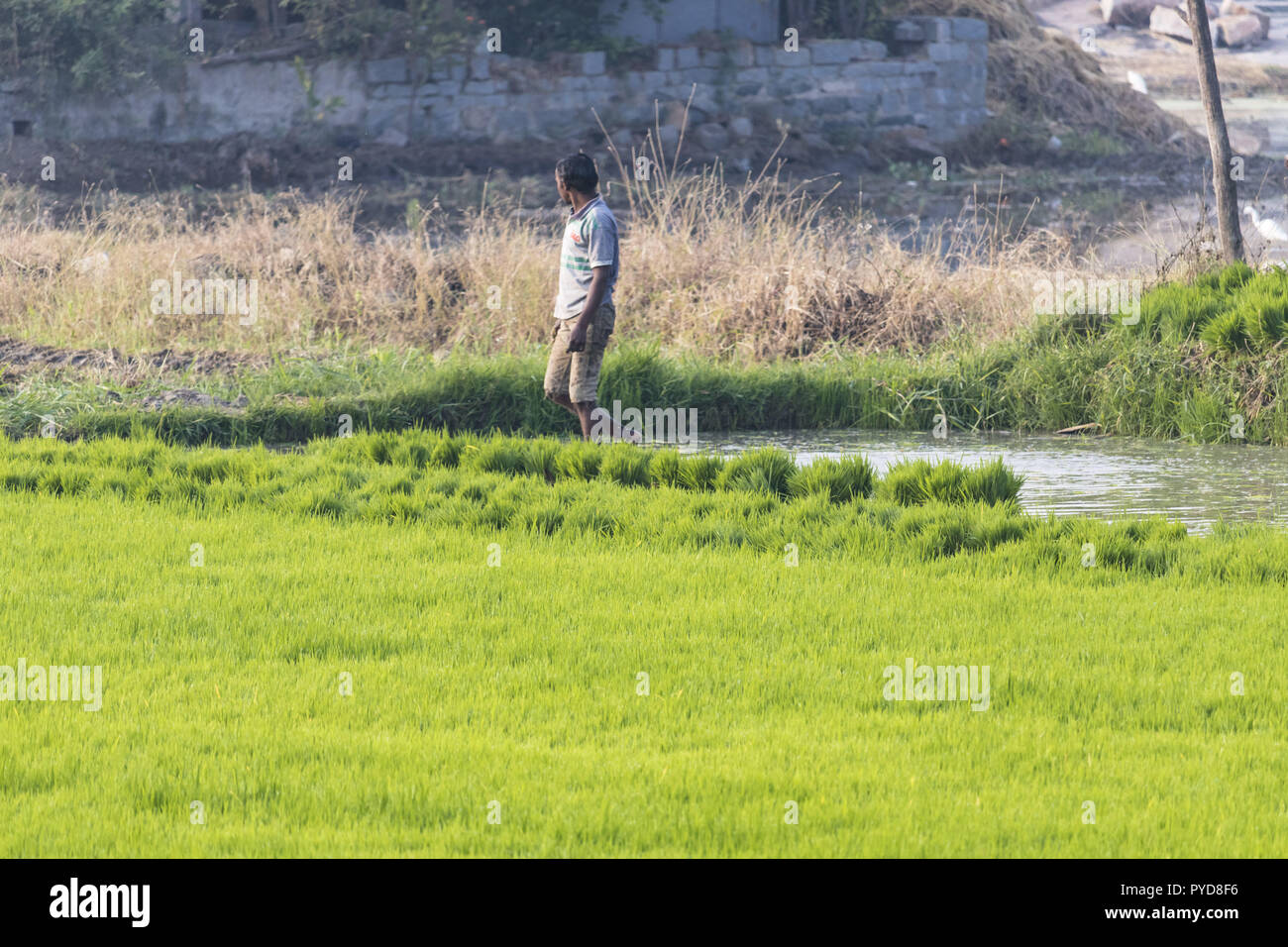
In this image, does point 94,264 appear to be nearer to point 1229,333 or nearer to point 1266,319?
point 1229,333

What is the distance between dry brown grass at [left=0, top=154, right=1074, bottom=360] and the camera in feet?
47.3

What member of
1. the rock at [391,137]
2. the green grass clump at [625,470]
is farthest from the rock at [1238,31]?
the green grass clump at [625,470]

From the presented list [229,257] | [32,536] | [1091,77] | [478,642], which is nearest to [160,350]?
[229,257]

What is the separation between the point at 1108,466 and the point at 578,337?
4.08 metres

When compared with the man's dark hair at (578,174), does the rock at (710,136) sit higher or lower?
lower

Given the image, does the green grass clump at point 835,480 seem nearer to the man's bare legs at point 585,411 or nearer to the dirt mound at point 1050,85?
the man's bare legs at point 585,411

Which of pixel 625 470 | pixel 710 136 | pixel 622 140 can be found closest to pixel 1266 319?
pixel 625 470

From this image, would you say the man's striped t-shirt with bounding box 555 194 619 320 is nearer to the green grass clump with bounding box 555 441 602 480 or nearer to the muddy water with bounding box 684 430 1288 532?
the green grass clump with bounding box 555 441 602 480

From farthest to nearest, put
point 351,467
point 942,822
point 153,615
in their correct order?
point 351,467, point 153,615, point 942,822

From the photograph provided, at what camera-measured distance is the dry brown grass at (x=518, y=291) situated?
14430 mm

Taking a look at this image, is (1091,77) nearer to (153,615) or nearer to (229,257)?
(229,257)

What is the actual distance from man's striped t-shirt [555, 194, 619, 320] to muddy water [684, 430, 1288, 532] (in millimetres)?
2154

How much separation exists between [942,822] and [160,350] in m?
11.4

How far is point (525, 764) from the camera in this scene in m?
4.34
